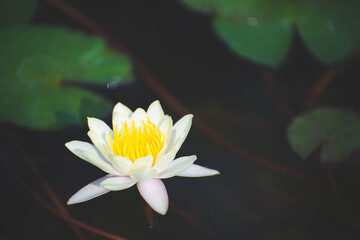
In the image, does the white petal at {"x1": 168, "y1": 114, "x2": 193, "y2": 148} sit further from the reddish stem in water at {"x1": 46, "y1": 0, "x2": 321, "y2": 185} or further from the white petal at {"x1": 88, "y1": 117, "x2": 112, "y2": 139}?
the reddish stem in water at {"x1": 46, "y1": 0, "x2": 321, "y2": 185}

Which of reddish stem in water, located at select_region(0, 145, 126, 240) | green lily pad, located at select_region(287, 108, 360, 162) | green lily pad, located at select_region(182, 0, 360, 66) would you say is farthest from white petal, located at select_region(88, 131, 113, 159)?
green lily pad, located at select_region(182, 0, 360, 66)

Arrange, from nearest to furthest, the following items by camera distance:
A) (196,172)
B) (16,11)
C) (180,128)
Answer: (196,172)
(180,128)
(16,11)

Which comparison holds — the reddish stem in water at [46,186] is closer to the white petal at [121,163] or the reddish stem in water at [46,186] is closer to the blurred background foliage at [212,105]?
the blurred background foliage at [212,105]

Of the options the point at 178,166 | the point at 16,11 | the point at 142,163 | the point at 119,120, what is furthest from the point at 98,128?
the point at 16,11

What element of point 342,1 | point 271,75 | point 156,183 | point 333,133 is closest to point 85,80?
point 156,183

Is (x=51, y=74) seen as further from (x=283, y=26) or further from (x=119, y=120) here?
(x=283, y=26)
